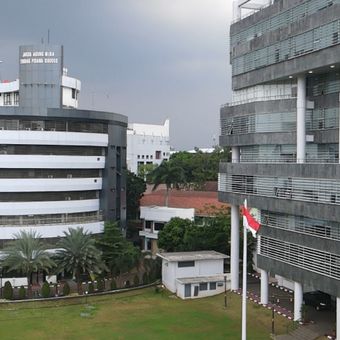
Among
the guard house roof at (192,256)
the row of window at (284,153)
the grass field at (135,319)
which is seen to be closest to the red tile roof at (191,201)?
the guard house roof at (192,256)

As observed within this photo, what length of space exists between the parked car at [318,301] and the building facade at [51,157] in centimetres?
2542

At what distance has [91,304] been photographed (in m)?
45.7

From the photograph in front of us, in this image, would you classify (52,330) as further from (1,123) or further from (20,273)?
(1,123)

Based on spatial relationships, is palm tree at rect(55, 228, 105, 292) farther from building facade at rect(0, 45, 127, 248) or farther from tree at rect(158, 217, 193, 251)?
tree at rect(158, 217, 193, 251)

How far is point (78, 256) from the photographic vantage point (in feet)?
162

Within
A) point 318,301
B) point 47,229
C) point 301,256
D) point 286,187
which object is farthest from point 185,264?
point 47,229

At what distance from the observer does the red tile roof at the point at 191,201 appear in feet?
226

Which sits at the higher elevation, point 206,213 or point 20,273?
point 206,213

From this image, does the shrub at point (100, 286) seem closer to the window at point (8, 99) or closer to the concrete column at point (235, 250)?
the concrete column at point (235, 250)

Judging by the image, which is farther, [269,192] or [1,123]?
[1,123]

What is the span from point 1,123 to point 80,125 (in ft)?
26.0

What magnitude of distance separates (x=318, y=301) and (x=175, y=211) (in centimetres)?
2835

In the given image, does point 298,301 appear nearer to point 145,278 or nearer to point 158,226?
point 145,278

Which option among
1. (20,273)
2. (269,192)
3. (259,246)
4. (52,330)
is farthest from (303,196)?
(20,273)
